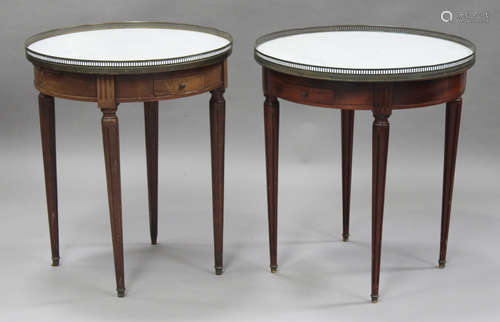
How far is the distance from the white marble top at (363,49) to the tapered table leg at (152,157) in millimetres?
806

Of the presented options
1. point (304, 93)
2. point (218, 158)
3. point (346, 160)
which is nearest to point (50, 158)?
point (218, 158)

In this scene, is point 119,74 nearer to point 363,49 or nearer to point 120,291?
point 120,291

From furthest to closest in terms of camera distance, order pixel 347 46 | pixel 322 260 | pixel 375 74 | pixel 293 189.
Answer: pixel 293 189 < pixel 322 260 < pixel 347 46 < pixel 375 74

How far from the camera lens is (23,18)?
6.67 m

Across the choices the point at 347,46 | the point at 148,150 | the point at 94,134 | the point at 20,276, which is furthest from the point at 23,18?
the point at 347,46

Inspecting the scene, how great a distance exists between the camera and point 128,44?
16.4 feet

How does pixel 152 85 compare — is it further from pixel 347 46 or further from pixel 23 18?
pixel 23 18

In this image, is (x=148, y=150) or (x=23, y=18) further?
(x=23, y=18)

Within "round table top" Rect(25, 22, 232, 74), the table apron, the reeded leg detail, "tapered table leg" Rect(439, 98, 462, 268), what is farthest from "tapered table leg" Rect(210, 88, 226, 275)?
"tapered table leg" Rect(439, 98, 462, 268)

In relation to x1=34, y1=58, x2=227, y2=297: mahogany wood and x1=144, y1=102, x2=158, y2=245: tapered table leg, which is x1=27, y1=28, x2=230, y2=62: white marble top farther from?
x1=144, y1=102, x2=158, y2=245: tapered table leg

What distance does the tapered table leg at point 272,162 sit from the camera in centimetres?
498

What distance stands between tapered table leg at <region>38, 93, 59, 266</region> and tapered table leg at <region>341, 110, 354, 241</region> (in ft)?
5.41

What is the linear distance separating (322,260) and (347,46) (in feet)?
4.00

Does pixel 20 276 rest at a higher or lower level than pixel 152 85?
lower
